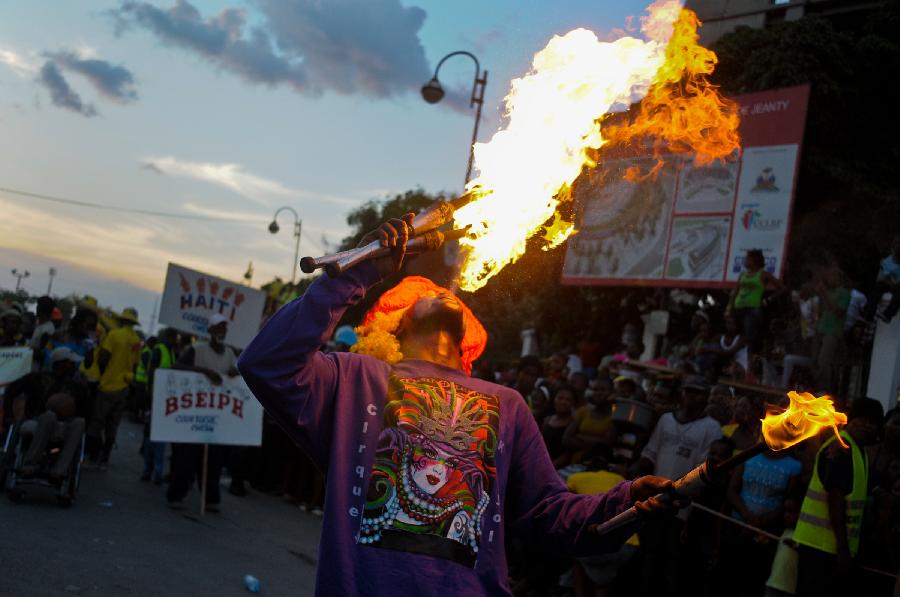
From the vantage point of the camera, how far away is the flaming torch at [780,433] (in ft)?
7.70

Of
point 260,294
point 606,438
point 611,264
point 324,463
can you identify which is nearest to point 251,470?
point 260,294

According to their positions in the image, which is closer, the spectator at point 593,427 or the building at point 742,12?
the spectator at point 593,427

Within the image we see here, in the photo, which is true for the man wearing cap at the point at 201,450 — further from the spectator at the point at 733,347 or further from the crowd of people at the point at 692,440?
the spectator at the point at 733,347

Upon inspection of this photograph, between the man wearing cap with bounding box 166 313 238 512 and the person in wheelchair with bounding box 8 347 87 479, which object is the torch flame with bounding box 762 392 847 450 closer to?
the man wearing cap with bounding box 166 313 238 512

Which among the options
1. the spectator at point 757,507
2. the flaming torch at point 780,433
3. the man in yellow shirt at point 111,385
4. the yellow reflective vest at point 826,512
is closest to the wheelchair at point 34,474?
the man in yellow shirt at point 111,385

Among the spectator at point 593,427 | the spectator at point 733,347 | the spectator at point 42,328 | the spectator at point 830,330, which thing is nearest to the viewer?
the spectator at point 593,427

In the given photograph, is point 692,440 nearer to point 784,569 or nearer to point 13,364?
point 784,569

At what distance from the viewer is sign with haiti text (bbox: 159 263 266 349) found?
11969mm

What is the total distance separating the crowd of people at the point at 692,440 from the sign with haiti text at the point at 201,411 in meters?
0.14

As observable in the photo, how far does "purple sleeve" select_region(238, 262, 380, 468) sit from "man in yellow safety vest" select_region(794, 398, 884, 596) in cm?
404

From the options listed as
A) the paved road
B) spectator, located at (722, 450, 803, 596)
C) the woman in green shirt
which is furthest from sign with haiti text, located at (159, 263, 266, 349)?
spectator, located at (722, 450, 803, 596)

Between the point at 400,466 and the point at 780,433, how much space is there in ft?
3.79

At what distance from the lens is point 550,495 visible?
3191 millimetres

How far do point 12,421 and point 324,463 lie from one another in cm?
712
